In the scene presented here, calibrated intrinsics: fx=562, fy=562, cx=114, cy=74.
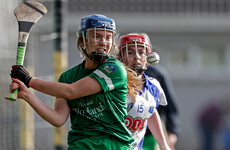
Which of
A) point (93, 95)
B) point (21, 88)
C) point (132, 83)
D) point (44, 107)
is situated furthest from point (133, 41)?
point (21, 88)

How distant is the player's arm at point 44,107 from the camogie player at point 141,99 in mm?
797

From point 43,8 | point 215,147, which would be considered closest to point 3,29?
point 43,8

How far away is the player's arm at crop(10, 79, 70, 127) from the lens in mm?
4094

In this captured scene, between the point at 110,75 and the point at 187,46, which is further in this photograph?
the point at 187,46

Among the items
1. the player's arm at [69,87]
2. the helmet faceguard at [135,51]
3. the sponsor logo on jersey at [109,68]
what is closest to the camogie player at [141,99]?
the helmet faceguard at [135,51]

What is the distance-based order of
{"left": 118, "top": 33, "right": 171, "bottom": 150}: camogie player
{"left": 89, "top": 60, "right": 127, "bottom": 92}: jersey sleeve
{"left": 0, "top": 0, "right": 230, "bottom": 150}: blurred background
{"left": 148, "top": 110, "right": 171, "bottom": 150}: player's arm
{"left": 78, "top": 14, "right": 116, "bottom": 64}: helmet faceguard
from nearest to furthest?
1. {"left": 89, "top": 60, "right": 127, "bottom": 92}: jersey sleeve
2. {"left": 78, "top": 14, "right": 116, "bottom": 64}: helmet faceguard
3. {"left": 118, "top": 33, "right": 171, "bottom": 150}: camogie player
4. {"left": 148, "top": 110, "right": 171, "bottom": 150}: player's arm
5. {"left": 0, "top": 0, "right": 230, "bottom": 150}: blurred background

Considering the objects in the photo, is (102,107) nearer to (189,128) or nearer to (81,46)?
(81,46)

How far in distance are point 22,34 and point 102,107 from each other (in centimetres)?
84

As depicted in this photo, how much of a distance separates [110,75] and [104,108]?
256mm

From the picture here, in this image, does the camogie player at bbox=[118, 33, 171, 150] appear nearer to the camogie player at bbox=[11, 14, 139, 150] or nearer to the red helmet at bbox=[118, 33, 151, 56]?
the red helmet at bbox=[118, 33, 151, 56]

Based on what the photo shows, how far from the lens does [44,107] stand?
4.22 meters

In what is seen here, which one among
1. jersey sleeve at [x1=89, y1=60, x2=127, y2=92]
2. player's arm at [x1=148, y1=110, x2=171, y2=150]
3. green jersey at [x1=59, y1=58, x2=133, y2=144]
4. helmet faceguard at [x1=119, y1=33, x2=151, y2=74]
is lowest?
player's arm at [x1=148, y1=110, x2=171, y2=150]

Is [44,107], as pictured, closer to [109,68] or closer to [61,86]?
[61,86]

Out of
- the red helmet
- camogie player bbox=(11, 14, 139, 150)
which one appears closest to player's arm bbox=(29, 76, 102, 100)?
camogie player bbox=(11, 14, 139, 150)
